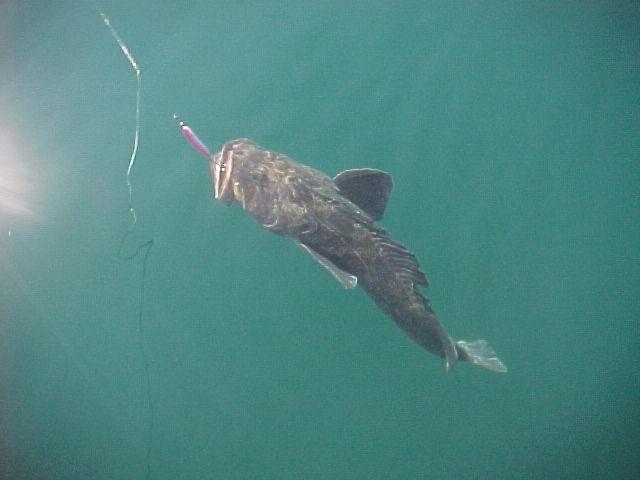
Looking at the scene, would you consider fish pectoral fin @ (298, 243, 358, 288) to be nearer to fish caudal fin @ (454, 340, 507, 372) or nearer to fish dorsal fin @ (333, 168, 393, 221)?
fish dorsal fin @ (333, 168, 393, 221)

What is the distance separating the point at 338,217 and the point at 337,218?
14 millimetres

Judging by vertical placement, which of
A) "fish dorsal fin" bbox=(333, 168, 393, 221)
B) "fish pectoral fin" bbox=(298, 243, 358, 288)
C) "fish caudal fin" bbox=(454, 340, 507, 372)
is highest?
"fish dorsal fin" bbox=(333, 168, 393, 221)

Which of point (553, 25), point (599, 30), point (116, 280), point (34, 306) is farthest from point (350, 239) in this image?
point (599, 30)

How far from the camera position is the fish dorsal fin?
15.4ft

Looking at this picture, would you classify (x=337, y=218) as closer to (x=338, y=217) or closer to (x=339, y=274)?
(x=338, y=217)

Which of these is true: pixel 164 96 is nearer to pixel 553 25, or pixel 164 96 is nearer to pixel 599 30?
pixel 553 25

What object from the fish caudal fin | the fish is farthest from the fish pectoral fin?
the fish caudal fin

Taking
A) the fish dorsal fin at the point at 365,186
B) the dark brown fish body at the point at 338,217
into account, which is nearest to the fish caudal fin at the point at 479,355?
the dark brown fish body at the point at 338,217

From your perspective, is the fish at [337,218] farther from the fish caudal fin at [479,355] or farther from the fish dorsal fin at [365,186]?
the fish caudal fin at [479,355]

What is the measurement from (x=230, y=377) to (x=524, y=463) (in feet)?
20.7

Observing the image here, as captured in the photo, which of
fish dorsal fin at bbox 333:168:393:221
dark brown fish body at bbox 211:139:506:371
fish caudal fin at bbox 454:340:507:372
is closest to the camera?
dark brown fish body at bbox 211:139:506:371

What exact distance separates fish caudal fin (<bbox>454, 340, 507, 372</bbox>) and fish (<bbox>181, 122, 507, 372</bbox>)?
678 mm

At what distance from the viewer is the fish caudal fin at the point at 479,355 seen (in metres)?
5.41

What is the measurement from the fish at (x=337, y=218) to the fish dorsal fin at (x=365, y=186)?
11 millimetres
